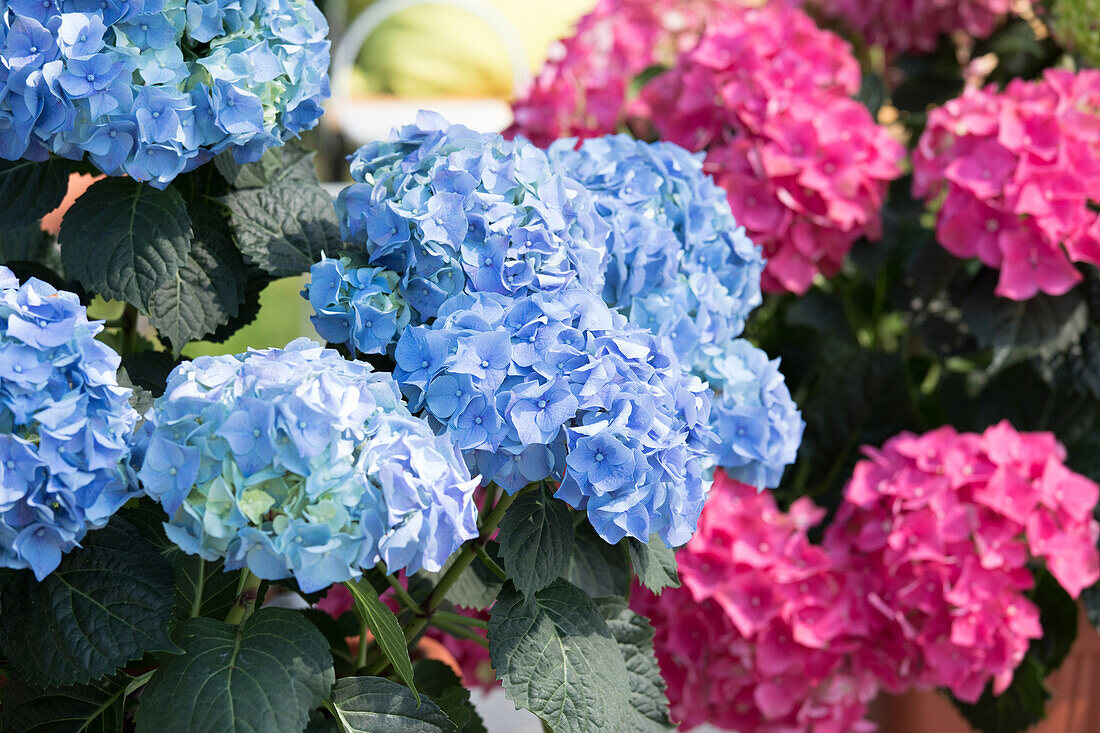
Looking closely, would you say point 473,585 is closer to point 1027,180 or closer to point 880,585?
point 880,585

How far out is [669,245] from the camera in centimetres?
84

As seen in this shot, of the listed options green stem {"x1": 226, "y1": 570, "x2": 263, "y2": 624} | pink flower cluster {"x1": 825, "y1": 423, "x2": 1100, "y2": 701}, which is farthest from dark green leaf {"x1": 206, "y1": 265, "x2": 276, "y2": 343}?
pink flower cluster {"x1": 825, "y1": 423, "x2": 1100, "y2": 701}

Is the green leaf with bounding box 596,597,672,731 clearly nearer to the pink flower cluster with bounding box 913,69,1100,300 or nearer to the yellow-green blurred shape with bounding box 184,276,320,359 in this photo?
the pink flower cluster with bounding box 913,69,1100,300

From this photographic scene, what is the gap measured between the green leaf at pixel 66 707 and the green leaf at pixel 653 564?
0.37m

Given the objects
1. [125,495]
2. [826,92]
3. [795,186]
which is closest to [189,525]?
[125,495]

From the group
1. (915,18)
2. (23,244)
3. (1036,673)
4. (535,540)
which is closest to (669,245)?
(535,540)

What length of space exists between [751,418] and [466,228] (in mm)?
291

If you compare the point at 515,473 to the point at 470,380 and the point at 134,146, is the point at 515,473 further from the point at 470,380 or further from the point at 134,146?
the point at 134,146

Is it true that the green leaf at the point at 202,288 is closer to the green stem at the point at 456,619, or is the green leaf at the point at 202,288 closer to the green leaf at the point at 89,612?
Result: the green leaf at the point at 89,612

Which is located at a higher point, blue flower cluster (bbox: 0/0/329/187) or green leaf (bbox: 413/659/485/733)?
blue flower cluster (bbox: 0/0/329/187)

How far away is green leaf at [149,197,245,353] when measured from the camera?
0.83 meters

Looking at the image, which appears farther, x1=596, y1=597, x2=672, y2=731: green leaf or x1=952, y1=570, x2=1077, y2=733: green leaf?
x1=952, y1=570, x2=1077, y2=733: green leaf

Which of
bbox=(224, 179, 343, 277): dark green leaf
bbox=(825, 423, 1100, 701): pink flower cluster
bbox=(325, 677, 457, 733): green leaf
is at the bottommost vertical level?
bbox=(825, 423, 1100, 701): pink flower cluster

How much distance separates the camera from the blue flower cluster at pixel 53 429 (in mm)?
597
